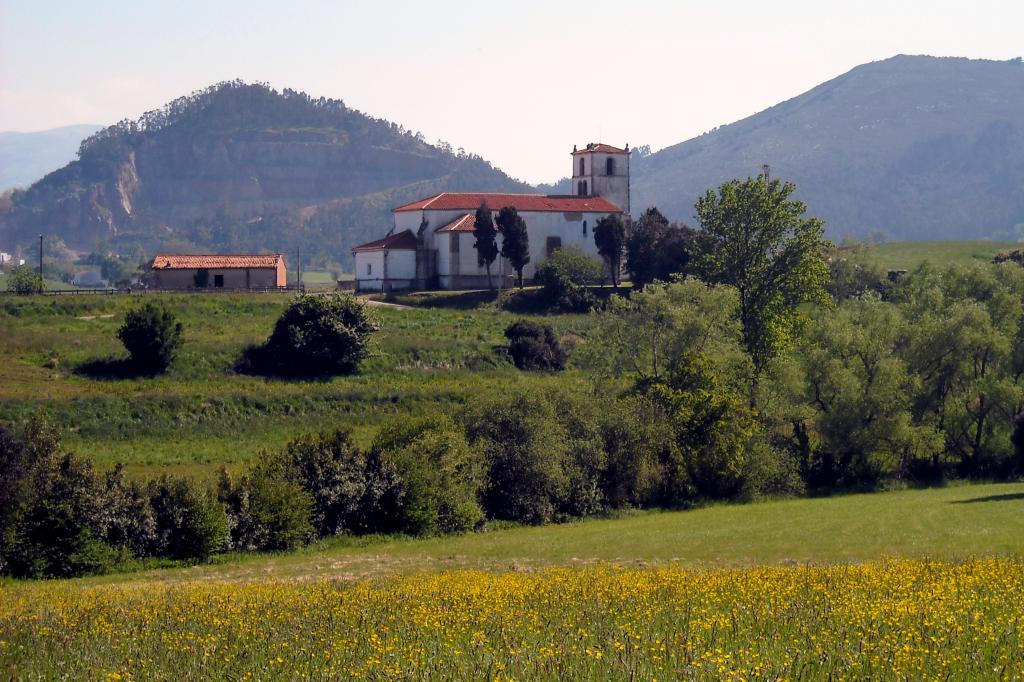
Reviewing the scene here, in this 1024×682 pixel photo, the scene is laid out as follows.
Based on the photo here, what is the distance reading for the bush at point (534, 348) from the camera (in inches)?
2884

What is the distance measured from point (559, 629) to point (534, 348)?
57508mm

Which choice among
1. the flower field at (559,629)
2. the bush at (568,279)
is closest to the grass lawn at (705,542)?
the flower field at (559,629)

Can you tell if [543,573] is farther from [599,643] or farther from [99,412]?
[99,412]

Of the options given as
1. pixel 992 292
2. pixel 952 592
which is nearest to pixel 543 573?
pixel 952 592

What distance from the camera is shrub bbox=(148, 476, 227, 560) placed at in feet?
111

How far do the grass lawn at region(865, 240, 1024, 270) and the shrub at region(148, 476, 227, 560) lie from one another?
83.6 metres

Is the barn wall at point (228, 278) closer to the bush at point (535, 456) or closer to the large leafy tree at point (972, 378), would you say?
the bush at point (535, 456)

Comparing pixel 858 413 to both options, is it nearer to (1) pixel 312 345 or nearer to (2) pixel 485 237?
(1) pixel 312 345

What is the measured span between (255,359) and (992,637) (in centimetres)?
5753

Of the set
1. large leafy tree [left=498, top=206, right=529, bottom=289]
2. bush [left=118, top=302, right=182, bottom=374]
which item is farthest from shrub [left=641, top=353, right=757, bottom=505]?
large leafy tree [left=498, top=206, right=529, bottom=289]

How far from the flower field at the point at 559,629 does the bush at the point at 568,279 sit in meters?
66.9

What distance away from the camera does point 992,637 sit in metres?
15.2

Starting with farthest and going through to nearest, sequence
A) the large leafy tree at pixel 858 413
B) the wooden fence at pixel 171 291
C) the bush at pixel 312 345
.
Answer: the wooden fence at pixel 171 291, the bush at pixel 312 345, the large leafy tree at pixel 858 413

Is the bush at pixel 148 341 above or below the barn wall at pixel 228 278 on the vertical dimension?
below
